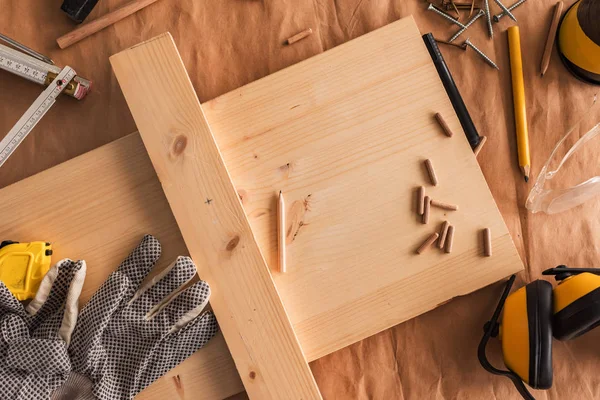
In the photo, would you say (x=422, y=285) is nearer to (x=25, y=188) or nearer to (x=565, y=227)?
(x=565, y=227)

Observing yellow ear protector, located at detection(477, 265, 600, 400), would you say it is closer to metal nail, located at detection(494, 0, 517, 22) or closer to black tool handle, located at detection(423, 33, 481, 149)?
black tool handle, located at detection(423, 33, 481, 149)

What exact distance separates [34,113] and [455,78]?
41.0 inches

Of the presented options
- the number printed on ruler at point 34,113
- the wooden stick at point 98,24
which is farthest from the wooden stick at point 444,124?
the number printed on ruler at point 34,113

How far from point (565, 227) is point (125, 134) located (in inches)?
43.6

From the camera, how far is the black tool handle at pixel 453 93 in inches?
47.4

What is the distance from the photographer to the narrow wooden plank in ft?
3.36

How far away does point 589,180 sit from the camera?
1224mm

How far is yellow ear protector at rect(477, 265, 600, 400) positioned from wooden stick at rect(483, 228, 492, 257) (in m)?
0.11

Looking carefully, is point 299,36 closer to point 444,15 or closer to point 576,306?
point 444,15

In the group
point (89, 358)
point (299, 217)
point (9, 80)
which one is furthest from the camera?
point (9, 80)

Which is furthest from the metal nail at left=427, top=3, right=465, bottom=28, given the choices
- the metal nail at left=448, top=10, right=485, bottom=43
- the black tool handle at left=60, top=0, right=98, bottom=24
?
the black tool handle at left=60, top=0, right=98, bottom=24

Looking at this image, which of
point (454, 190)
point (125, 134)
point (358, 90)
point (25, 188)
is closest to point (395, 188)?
point (454, 190)

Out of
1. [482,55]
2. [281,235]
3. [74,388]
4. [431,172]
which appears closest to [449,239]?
[431,172]

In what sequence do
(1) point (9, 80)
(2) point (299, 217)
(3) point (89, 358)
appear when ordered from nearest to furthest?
(3) point (89, 358) < (2) point (299, 217) < (1) point (9, 80)
